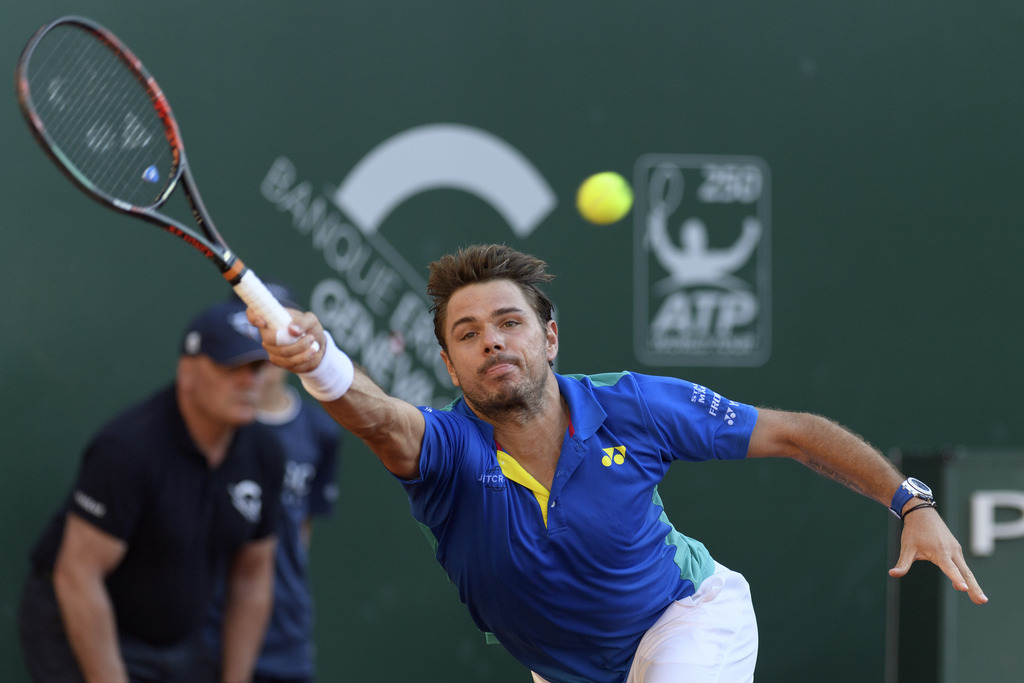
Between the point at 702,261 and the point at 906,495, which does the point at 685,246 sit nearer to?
the point at 702,261

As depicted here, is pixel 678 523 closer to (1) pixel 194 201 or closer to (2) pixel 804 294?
(2) pixel 804 294

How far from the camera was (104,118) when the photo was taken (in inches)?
91.5

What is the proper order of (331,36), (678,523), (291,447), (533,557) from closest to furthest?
1. (533,557)
2. (291,447)
3. (331,36)
4. (678,523)

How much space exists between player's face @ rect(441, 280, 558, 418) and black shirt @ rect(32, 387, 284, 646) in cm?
80

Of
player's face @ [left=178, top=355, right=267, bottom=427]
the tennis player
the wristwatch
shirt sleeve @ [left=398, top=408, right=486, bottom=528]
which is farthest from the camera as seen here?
player's face @ [left=178, top=355, right=267, bottom=427]

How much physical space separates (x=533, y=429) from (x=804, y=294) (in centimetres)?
223

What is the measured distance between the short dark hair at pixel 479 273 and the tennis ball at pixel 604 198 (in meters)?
1.64

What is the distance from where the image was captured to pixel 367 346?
12.3ft

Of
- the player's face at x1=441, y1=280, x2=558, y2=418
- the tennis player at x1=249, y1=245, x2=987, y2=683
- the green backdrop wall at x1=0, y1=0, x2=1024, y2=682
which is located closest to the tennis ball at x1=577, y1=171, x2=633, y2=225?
the green backdrop wall at x1=0, y1=0, x2=1024, y2=682

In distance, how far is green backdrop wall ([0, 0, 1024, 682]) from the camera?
352cm

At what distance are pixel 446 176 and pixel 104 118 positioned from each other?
161 cm

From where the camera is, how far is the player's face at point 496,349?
210cm

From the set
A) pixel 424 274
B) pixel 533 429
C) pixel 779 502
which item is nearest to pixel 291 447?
pixel 424 274

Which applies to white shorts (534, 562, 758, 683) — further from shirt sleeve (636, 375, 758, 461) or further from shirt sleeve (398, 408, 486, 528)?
shirt sleeve (398, 408, 486, 528)
